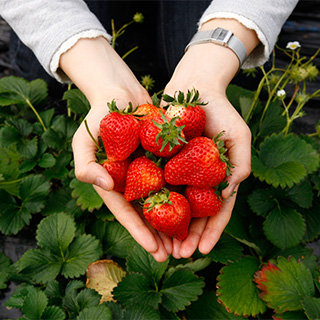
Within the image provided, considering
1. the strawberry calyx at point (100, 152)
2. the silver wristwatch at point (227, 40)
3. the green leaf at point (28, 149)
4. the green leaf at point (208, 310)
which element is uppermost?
the silver wristwatch at point (227, 40)

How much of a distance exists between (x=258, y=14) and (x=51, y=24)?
23.4 inches

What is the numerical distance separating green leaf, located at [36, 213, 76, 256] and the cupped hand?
13.1 inches

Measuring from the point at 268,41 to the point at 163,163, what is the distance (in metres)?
0.54

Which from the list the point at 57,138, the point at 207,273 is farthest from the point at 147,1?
the point at 207,273

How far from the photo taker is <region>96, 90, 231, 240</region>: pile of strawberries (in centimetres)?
72

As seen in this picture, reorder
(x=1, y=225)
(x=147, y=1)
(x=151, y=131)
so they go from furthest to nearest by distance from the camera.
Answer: (x=147, y=1), (x=1, y=225), (x=151, y=131)

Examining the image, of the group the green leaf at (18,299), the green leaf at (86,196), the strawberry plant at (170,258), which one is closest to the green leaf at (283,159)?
the strawberry plant at (170,258)

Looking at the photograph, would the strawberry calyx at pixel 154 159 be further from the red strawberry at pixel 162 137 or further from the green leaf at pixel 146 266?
the green leaf at pixel 146 266

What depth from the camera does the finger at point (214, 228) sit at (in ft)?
2.57

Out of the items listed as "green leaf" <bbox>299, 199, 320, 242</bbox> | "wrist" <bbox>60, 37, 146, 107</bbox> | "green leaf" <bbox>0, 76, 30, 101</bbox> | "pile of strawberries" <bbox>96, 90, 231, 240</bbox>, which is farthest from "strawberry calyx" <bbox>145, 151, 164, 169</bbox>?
"green leaf" <bbox>0, 76, 30, 101</bbox>

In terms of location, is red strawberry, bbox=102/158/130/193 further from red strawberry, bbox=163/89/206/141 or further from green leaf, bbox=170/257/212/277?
green leaf, bbox=170/257/212/277

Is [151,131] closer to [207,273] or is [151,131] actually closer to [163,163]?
[163,163]

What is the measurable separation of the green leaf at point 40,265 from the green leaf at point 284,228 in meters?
0.60

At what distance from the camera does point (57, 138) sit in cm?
115
